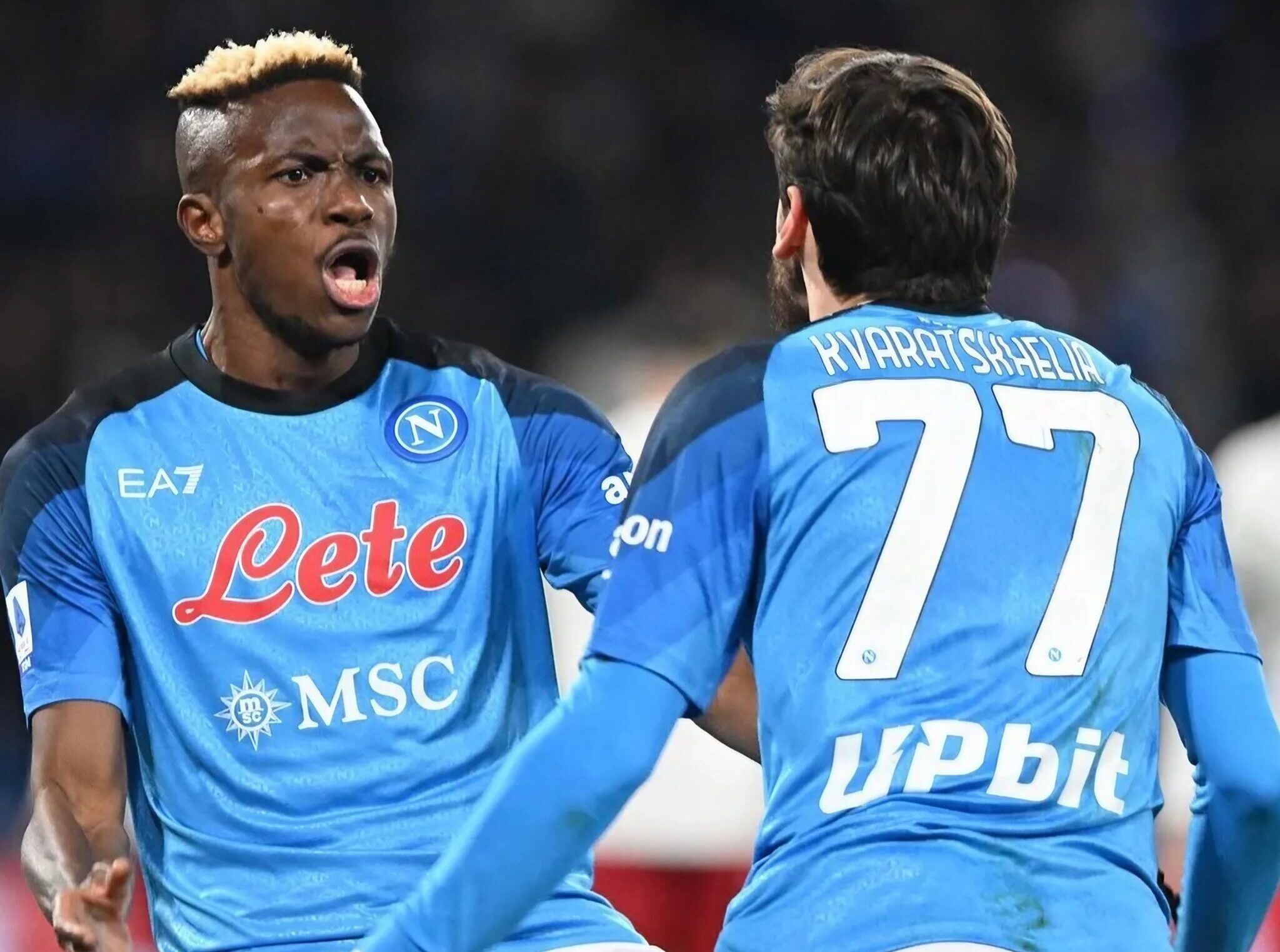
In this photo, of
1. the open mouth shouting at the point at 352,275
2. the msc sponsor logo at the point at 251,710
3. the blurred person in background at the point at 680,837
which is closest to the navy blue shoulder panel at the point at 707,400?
the msc sponsor logo at the point at 251,710

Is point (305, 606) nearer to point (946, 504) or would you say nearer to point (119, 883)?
point (119, 883)

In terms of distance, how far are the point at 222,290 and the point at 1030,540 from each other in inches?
75.8

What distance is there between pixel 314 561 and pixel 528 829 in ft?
4.16

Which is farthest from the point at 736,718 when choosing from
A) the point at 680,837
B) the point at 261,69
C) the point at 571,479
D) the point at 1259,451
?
the point at 1259,451

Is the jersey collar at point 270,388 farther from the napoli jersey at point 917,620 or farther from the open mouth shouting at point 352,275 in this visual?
the napoli jersey at point 917,620

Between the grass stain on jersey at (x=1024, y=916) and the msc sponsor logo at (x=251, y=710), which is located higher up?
the grass stain on jersey at (x=1024, y=916)

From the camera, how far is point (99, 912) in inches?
127

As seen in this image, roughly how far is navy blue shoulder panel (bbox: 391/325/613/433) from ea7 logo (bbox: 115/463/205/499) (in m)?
0.46

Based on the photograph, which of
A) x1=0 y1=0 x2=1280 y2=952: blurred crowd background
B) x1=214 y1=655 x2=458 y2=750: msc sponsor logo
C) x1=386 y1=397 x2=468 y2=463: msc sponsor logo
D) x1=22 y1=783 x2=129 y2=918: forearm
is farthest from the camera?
x1=0 y1=0 x2=1280 y2=952: blurred crowd background

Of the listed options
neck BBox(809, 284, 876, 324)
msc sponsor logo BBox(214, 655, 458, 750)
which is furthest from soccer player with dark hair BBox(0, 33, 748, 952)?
neck BBox(809, 284, 876, 324)

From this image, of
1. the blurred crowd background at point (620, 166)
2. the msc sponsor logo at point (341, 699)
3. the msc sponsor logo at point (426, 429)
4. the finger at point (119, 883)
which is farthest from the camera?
the blurred crowd background at point (620, 166)

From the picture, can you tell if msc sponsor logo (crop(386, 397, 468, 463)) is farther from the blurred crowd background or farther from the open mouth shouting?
the blurred crowd background

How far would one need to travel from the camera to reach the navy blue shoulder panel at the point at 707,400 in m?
2.82

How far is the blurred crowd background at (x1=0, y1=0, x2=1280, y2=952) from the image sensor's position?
10.1 metres
